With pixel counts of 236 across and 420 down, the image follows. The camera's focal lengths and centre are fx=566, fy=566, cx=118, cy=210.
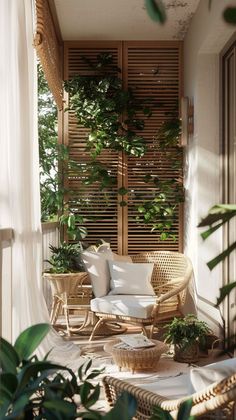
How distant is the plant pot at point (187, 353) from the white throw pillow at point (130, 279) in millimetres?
875

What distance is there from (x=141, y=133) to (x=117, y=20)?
4.05 feet

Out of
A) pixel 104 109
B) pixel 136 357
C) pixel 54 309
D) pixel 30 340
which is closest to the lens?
pixel 30 340

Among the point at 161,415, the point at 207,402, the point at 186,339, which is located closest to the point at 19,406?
the point at 161,415

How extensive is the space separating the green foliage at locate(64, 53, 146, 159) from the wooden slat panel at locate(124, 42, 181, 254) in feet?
0.53

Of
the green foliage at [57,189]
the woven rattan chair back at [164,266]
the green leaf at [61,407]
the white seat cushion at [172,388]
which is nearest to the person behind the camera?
the green leaf at [61,407]

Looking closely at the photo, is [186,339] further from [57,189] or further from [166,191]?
[57,189]

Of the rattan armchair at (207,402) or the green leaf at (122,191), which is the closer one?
the rattan armchair at (207,402)

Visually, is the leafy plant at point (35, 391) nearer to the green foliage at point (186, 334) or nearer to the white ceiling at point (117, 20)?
the green foliage at point (186, 334)

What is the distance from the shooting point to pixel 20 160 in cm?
334

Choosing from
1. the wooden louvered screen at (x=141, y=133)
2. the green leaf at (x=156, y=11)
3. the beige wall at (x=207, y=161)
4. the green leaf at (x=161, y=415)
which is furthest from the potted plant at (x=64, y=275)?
the green leaf at (x=156, y=11)

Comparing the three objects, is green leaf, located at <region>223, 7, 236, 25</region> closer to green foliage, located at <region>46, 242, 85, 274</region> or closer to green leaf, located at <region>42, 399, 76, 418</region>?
green leaf, located at <region>42, 399, 76, 418</region>

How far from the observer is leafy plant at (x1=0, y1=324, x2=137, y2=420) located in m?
1.10

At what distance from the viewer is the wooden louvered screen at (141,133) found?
6191 mm

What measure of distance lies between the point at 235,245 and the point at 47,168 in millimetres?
5482
